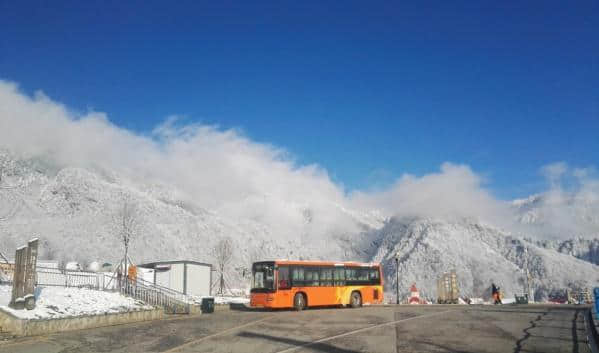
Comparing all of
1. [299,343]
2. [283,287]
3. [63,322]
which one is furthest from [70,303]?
[299,343]

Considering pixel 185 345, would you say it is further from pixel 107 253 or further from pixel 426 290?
pixel 426 290

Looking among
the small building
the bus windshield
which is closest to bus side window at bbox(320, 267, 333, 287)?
the bus windshield

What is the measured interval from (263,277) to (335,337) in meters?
13.2

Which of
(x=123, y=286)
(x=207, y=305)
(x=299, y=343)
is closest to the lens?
(x=299, y=343)

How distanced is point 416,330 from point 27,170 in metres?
174

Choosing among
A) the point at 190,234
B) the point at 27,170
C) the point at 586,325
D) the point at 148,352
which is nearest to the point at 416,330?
the point at 586,325

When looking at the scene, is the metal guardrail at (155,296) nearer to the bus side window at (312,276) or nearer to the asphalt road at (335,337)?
the bus side window at (312,276)

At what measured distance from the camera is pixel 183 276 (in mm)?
47719

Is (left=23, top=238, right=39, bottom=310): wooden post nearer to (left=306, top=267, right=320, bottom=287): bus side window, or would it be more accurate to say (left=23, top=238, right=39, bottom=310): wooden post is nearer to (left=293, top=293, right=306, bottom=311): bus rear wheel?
(left=293, top=293, right=306, bottom=311): bus rear wheel

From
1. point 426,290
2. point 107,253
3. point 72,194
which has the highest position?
point 72,194

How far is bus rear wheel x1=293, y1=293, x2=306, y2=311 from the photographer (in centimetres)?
2848

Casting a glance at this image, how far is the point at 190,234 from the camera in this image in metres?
157

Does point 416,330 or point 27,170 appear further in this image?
point 27,170

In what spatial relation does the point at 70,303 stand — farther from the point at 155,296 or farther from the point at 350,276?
the point at 350,276
